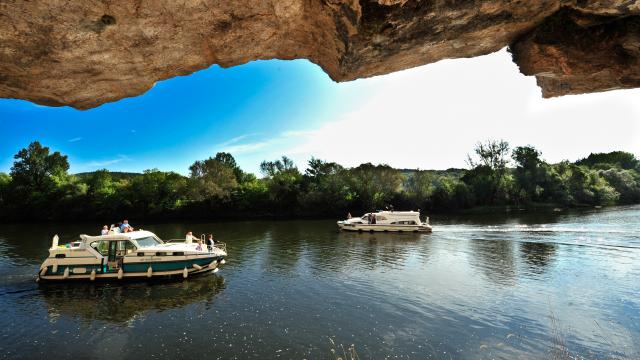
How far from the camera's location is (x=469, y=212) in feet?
239

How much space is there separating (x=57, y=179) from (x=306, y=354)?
319 feet

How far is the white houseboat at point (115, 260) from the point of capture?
21828 mm

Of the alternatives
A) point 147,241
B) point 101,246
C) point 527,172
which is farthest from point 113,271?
point 527,172

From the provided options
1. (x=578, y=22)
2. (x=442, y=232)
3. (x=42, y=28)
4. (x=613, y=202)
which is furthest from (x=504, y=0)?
(x=613, y=202)

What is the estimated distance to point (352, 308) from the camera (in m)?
16.3

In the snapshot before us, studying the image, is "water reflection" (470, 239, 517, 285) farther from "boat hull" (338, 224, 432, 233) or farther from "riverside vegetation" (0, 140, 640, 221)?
"riverside vegetation" (0, 140, 640, 221)

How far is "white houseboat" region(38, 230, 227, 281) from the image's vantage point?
21.8 meters

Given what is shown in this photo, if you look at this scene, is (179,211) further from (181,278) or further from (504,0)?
(504,0)

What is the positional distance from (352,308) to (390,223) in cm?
3003

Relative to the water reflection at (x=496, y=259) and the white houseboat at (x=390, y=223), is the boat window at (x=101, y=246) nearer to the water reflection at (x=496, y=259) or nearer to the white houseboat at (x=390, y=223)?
the water reflection at (x=496, y=259)

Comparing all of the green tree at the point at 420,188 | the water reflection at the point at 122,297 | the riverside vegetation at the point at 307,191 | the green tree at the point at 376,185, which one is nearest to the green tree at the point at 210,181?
the riverside vegetation at the point at 307,191

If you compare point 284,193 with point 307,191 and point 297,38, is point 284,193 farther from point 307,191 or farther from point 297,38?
point 297,38

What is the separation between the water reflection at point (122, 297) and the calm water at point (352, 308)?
0.09 m

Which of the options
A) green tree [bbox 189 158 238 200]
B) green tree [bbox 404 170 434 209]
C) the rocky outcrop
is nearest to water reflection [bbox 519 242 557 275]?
the rocky outcrop
